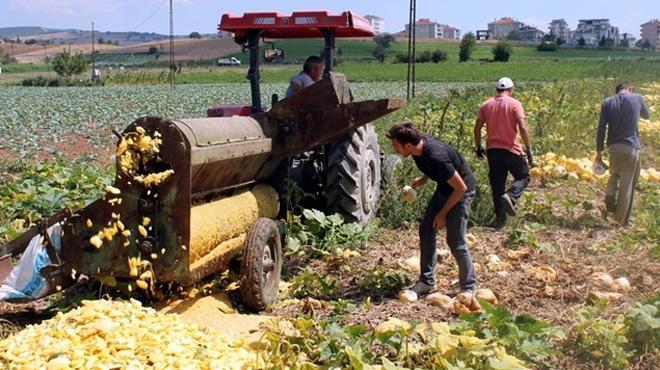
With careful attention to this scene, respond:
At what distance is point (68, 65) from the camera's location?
7162 centimetres

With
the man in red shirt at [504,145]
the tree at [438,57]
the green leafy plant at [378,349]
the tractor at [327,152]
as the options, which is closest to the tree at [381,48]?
the tree at [438,57]

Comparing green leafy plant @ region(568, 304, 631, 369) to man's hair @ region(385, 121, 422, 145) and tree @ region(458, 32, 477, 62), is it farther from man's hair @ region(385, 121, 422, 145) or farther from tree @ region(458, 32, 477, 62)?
tree @ region(458, 32, 477, 62)

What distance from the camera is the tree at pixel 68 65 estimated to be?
2808 inches

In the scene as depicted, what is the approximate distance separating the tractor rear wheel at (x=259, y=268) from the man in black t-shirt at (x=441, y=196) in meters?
1.16

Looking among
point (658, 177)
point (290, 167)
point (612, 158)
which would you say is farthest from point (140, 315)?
point (658, 177)

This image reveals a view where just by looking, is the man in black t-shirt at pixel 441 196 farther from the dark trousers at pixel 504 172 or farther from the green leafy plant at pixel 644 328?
the dark trousers at pixel 504 172

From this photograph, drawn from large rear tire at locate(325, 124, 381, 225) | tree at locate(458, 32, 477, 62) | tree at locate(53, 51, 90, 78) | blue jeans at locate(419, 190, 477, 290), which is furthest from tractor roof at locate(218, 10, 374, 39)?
tree at locate(458, 32, 477, 62)

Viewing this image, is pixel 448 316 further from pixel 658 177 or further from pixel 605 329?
pixel 658 177

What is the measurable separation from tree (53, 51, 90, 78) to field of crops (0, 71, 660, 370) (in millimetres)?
58882

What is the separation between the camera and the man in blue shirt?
9.65m

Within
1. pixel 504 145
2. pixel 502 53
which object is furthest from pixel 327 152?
pixel 502 53

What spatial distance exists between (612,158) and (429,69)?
5175cm

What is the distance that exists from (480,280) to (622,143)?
3.84 metres

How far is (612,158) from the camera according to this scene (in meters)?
9.93
